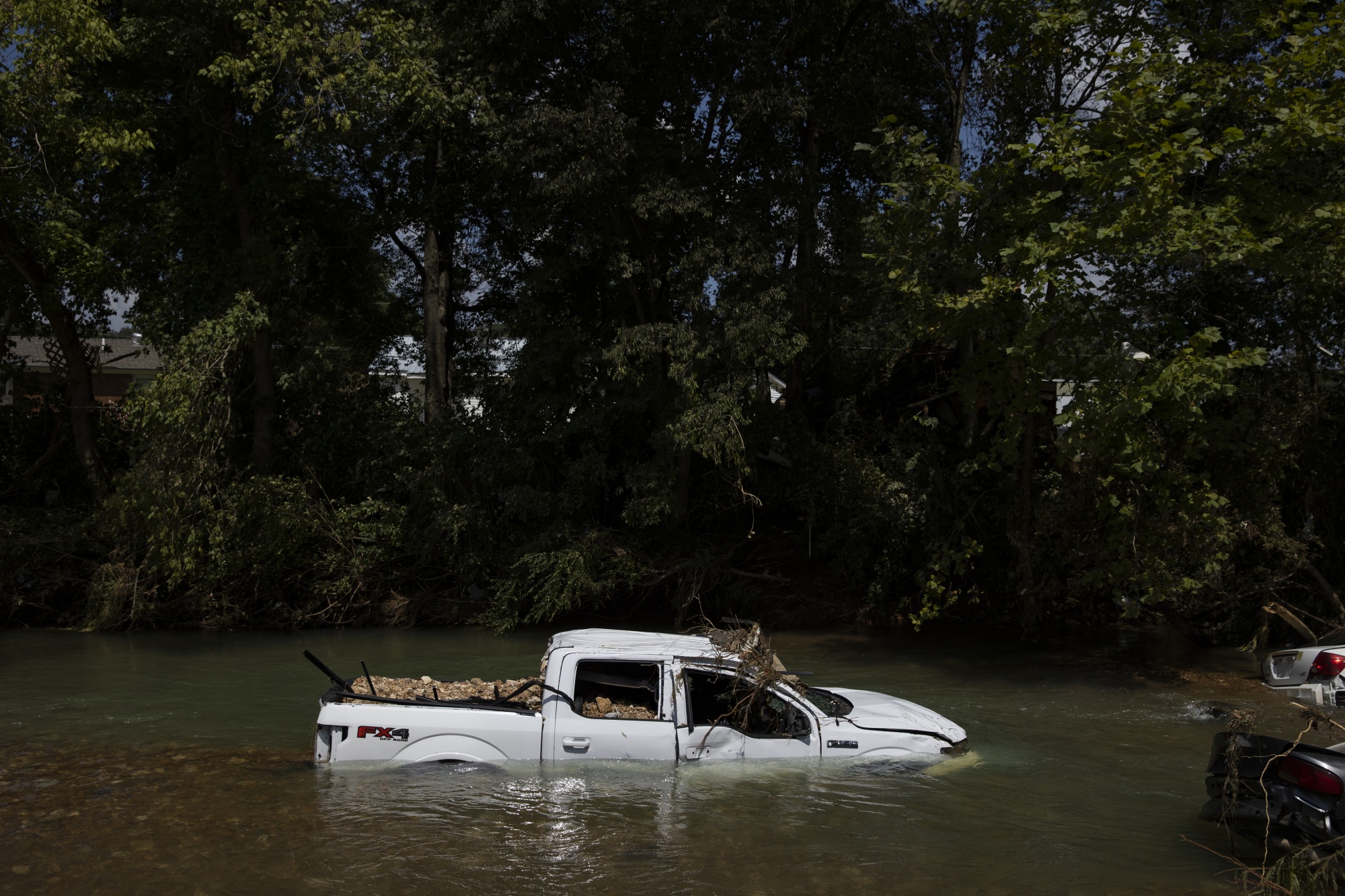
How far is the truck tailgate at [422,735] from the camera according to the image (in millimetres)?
8344

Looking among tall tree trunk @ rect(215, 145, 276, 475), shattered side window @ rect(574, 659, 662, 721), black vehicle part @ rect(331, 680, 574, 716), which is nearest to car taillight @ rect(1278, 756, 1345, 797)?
shattered side window @ rect(574, 659, 662, 721)

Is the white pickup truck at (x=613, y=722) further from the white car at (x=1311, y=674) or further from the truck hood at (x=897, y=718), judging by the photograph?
the white car at (x=1311, y=674)

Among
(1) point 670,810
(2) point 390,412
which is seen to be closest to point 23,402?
(2) point 390,412

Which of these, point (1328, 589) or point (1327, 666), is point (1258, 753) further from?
point (1328, 589)

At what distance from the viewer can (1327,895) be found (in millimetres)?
5793

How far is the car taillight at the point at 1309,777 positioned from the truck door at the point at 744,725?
137 inches

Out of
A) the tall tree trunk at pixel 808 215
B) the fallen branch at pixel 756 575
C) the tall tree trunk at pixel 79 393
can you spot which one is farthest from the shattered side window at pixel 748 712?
the tall tree trunk at pixel 79 393

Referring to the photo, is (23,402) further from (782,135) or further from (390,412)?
(782,135)

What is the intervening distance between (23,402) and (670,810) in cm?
2071

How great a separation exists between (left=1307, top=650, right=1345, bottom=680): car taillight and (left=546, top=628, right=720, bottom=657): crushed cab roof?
242 inches

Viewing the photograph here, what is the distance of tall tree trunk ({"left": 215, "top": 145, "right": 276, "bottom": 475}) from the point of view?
67.5 ft

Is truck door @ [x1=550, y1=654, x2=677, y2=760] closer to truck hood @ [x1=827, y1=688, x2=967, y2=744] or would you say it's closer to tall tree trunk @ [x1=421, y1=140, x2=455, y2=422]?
truck hood @ [x1=827, y1=688, x2=967, y2=744]

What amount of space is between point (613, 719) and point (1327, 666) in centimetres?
708

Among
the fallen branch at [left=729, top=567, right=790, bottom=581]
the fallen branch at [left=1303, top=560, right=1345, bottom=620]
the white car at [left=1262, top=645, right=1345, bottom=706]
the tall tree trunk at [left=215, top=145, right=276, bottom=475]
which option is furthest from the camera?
the tall tree trunk at [left=215, top=145, right=276, bottom=475]
